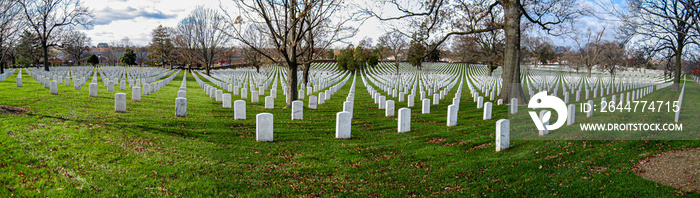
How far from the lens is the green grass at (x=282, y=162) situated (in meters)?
4.98

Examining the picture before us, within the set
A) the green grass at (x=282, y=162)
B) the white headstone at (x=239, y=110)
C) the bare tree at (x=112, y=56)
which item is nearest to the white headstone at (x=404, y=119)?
the green grass at (x=282, y=162)

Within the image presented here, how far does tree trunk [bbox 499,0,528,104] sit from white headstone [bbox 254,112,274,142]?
11.2 m

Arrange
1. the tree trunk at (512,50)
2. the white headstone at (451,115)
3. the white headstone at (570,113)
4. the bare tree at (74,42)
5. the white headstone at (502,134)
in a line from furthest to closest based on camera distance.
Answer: the bare tree at (74,42)
the tree trunk at (512,50)
the white headstone at (451,115)
the white headstone at (570,113)
the white headstone at (502,134)

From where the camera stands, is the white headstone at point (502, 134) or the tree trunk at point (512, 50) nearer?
the white headstone at point (502, 134)

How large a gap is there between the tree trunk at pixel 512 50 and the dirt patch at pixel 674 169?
10.0 metres

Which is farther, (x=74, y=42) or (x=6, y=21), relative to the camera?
(x=74, y=42)

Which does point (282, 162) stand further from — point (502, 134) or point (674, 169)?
point (674, 169)

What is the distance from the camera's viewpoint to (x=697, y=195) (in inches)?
179

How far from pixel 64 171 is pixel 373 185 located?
13.9ft

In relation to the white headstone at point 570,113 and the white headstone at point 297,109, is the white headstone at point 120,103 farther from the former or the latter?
the white headstone at point 570,113

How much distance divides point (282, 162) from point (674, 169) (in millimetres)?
5942

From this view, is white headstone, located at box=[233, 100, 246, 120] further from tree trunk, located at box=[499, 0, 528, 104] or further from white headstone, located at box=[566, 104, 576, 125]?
tree trunk, located at box=[499, 0, 528, 104]

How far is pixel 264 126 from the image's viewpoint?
→ 819 cm

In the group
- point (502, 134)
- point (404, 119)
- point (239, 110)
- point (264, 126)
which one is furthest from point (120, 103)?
point (502, 134)
